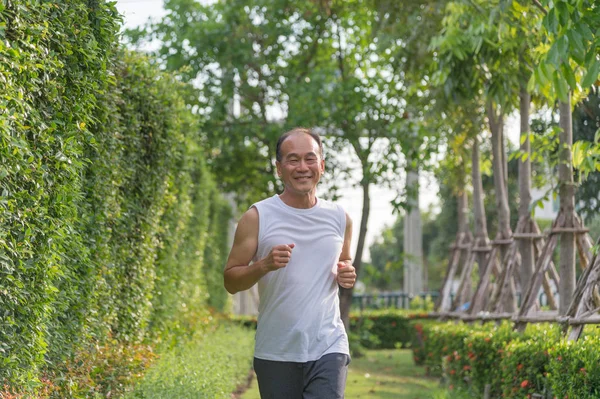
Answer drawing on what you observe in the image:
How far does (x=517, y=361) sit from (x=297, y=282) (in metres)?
4.59

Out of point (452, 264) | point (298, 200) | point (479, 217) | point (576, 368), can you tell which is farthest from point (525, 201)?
point (298, 200)

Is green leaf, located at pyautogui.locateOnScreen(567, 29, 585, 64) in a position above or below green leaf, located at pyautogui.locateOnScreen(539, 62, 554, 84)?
above

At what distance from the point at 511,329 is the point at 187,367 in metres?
3.70

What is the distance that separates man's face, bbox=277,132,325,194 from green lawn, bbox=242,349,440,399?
592cm

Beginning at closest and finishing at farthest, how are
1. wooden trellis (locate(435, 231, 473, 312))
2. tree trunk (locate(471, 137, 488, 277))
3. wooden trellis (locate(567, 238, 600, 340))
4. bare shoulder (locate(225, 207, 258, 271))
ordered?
bare shoulder (locate(225, 207, 258, 271))
wooden trellis (locate(567, 238, 600, 340))
tree trunk (locate(471, 137, 488, 277))
wooden trellis (locate(435, 231, 473, 312))

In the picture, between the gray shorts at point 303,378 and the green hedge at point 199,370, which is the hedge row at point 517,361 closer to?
the gray shorts at point 303,378

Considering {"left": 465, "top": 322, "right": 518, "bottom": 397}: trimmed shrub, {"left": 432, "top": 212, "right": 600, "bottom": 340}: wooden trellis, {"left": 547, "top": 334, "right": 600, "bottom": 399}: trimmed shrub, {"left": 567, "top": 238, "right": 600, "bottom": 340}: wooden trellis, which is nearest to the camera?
{"left": 547, "top": 334, "right": 600, "bottom": 399}: trimmed shrub

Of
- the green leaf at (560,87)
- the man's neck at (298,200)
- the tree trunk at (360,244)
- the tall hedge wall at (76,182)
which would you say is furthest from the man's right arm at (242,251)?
the tree trunk at (360,244)

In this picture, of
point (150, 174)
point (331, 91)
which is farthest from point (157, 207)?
point (331, 91)

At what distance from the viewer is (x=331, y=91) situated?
1725 centimetres

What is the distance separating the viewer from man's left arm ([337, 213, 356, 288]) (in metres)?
4.55

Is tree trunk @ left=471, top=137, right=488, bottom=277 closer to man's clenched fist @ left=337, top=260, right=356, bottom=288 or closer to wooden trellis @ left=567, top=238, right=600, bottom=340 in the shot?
wooden trellis @ left=567, top=238, right=600, bottom=340

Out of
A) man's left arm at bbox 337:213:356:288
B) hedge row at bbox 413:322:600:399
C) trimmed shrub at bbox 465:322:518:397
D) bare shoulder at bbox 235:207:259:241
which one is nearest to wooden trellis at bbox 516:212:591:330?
hedge row at bbox 413:322:600:399

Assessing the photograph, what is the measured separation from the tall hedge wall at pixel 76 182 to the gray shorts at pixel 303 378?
4.15 feet
